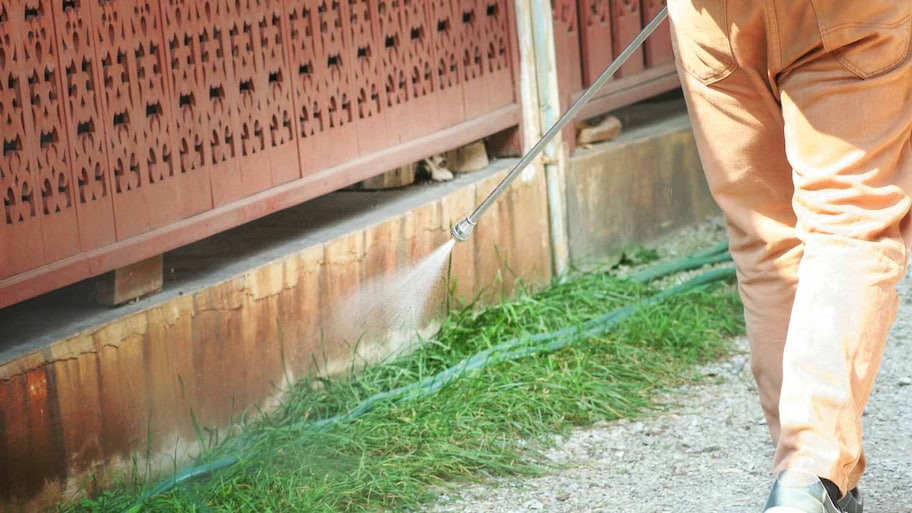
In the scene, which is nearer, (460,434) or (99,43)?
(99,43)

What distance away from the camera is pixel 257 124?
453cm

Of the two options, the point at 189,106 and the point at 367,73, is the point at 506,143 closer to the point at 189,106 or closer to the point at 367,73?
the point at 367,73

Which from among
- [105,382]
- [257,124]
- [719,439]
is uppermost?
[257,124]

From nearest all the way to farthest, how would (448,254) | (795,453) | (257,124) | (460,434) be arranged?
(795,453) → (460,434) → (257,124) → (448,254)

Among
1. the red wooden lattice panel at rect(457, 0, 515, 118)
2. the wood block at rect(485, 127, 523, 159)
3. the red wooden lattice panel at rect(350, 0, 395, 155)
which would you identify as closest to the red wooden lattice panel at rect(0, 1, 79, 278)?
the red wooden lattice panel at rect(350, 0, 395, 155)

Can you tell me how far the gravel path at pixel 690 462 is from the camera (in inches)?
149

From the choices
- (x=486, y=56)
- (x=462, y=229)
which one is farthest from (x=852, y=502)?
(x=486, y=56)

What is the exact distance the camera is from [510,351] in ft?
15.8

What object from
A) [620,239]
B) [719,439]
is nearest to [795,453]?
[719,439]

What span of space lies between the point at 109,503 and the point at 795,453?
199 cm

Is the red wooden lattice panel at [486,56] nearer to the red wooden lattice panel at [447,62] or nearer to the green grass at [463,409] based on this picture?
the red wooden lattice panel at [447,62]

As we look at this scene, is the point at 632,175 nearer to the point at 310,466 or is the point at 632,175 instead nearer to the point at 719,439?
the point at 719,439

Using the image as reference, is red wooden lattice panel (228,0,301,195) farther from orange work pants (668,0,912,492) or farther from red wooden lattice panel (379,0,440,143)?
orange work pants (668,0,912,492)

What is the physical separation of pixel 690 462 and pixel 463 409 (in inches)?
29.1
